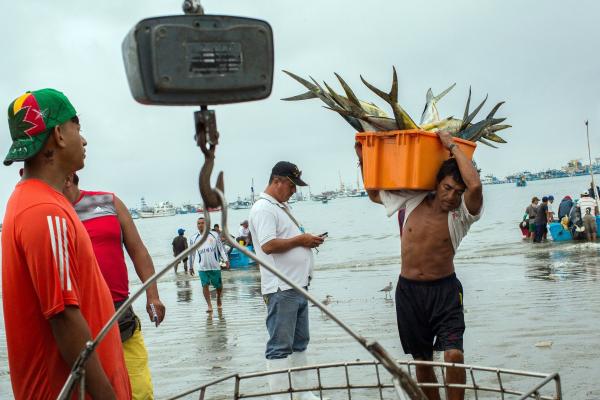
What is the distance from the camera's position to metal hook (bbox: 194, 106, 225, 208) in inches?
78.5

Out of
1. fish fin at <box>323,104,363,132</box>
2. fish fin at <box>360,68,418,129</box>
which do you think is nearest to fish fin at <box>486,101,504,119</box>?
fish fin at <box>360,68,418,129</box>

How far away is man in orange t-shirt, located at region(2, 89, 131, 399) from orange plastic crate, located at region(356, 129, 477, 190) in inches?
100

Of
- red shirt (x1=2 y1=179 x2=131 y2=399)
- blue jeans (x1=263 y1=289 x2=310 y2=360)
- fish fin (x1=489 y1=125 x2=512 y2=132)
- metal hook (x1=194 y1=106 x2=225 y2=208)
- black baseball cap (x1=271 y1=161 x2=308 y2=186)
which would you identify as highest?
fish fin (x1=489 y1=125 x2=512 y2=132)

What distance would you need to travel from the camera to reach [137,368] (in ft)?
12.9

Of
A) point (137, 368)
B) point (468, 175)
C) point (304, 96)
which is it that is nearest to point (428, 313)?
point (468, 175)

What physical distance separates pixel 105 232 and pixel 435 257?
2.27 metres

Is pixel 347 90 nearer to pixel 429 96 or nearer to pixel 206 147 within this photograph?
pixel 429 96

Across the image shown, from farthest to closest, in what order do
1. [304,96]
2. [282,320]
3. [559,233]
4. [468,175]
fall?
1. [559,233]
2. [282,320]
3. [304,96]
4. [468,175]

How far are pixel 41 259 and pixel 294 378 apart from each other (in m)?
3.65

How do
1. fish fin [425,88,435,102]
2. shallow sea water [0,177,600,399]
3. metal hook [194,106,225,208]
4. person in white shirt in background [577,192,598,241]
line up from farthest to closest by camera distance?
person in white shirt in background [577,192,598,241] < shallow sea water [0,177,600,399] < fish fin [425,88,435,102] < metal hook [194,106,225,208]

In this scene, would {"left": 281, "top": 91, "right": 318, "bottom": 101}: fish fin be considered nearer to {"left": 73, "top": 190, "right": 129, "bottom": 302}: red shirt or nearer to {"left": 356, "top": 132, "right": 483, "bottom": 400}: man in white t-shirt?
{"left": 356, "top": 132, "right": 483, "bottom": 400}: man in white t-shirt

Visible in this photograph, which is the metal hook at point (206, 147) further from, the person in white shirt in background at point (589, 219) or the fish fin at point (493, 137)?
the person in white shirt in background at point (589, 219)

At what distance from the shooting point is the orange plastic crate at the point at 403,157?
191 inches

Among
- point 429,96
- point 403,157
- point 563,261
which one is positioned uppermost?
point 429,96
